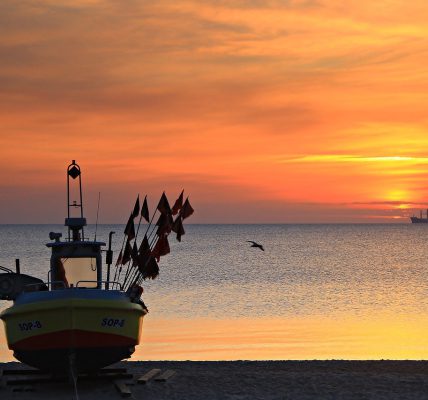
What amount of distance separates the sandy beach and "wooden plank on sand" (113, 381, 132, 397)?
0.43ft

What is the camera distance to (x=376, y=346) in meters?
34.6

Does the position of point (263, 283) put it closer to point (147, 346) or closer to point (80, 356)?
point (147, 346)

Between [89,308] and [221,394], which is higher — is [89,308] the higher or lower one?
the higher one

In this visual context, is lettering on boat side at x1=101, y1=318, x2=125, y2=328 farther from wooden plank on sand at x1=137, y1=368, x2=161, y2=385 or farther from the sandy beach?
wooden plank on sand at x1=137, y1=368, x2=161, y2=385

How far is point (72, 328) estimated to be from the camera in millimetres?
18641

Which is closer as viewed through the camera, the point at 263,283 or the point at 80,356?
the point at 80,356

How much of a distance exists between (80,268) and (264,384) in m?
5.43

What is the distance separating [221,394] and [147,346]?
50.1 feet

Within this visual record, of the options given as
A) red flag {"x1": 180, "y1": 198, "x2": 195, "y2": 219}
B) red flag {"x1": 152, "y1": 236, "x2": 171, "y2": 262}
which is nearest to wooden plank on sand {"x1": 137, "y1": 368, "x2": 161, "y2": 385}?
red flag {"x1": 152, "y1": 236, "x2": 171, "y2": 262}

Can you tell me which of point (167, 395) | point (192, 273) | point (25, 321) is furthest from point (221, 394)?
point (192, 273)

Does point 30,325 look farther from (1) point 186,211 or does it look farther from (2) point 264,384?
(2) point 264,384

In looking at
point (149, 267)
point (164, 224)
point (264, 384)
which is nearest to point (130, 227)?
point (164, 224)

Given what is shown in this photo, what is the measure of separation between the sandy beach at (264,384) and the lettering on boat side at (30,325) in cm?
154

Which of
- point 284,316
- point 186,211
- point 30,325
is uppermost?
point 186,211
